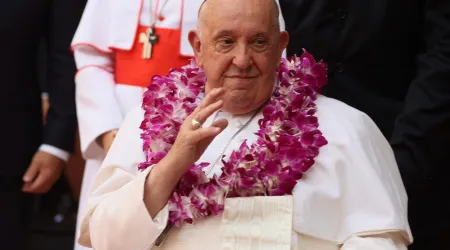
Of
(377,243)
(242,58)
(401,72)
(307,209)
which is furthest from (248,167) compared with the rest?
(401,72)

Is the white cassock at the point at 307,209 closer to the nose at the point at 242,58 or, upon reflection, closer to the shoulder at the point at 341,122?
the shoulder at the point at 341,122

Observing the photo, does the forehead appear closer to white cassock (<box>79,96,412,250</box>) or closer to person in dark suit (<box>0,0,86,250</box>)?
white cassock (<box>79,96,412,250</box>)

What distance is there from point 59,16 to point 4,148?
0.71m

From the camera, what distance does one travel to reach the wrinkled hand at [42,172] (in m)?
5.63

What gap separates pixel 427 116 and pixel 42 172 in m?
2.02

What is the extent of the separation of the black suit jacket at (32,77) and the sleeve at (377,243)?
7.15 feet

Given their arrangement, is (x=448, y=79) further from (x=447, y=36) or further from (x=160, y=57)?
(x=160, y=57)

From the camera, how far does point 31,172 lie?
566 centimetres

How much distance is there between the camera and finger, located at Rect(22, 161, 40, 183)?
221 inches

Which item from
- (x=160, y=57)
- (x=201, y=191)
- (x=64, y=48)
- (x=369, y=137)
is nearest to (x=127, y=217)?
(x=201, y=191)

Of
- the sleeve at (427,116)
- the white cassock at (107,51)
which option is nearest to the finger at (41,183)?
the white cassock at (107,51)

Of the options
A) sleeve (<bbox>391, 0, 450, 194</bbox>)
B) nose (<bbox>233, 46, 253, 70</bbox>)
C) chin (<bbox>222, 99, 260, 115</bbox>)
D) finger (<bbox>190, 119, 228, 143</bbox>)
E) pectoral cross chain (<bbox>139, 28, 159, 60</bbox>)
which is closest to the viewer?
finger (<bbox>190, 119, 228, 143</bbox>)

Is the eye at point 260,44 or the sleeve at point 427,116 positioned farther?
A: the sleeve at point 427,116

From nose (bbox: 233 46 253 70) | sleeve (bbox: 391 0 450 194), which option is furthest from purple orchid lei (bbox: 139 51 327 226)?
sleeve (bbox: 391 0 450 194)
